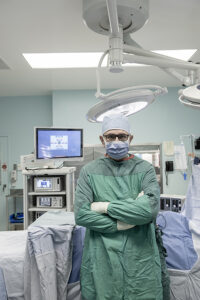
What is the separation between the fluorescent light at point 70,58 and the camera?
319 centimetres

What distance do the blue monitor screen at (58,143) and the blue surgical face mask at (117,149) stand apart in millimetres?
1652

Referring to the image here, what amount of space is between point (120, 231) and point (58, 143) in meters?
1.89

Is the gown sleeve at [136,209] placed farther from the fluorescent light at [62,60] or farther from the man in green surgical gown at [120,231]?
the fluorescent light at [62,60]

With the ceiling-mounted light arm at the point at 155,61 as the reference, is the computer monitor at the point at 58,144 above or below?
below

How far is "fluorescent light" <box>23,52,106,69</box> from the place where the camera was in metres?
3.21

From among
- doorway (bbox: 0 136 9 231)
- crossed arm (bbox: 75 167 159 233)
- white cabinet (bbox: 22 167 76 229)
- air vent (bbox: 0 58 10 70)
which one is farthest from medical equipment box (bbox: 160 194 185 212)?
doorway (bbox: 0 136 9 231)

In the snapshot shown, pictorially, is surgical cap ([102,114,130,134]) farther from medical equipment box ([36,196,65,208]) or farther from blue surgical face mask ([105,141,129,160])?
medical equipment box ([36,196,65,208])

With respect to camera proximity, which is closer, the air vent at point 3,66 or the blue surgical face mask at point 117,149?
the blue surgical face mask at point 117,149

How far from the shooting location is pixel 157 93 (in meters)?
1.26

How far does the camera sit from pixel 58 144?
313cm

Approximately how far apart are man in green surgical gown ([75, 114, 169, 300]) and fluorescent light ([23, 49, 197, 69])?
2013mm

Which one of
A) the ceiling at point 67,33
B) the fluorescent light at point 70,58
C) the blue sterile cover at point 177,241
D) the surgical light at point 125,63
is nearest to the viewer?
the surgical light at point 125,63

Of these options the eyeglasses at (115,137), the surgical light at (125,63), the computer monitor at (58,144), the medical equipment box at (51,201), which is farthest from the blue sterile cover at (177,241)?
the computer monitor at (58,144)

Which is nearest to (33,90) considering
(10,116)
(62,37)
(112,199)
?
(10,116)
